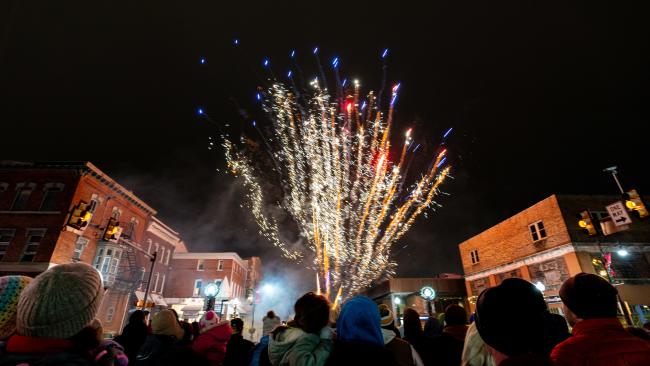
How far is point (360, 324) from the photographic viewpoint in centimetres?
261

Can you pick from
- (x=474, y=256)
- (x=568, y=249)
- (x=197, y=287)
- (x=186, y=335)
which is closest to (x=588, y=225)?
(x=568, y=249)

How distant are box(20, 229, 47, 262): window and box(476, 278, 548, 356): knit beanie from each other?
31.6 m

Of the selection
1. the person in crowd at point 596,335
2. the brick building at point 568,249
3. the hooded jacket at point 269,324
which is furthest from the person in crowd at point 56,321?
the brick building at point 568,249

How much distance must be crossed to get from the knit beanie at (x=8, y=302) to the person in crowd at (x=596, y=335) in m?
3.81

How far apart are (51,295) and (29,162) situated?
32863 mm

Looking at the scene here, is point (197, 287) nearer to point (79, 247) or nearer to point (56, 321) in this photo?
point (79, 247)

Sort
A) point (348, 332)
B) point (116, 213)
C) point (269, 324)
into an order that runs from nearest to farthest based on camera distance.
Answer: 1. point (348, 332)
2. point (269, 324)
3. point (116, 213)

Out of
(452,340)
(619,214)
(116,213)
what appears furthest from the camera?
(116,213)

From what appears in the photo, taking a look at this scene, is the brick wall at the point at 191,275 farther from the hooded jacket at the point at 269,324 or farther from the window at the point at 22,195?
the hooded jacket at the point at 269,324

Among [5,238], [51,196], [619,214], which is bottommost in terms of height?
[619,214]

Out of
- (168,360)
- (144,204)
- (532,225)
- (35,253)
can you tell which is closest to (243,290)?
(144,204)

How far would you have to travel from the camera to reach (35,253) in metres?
23.7

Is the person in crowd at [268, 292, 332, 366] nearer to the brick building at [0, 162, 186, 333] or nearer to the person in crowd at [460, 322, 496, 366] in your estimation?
the person in crowd at [460, 322, 496, 366]

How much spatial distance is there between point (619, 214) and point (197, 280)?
45.8 meters
